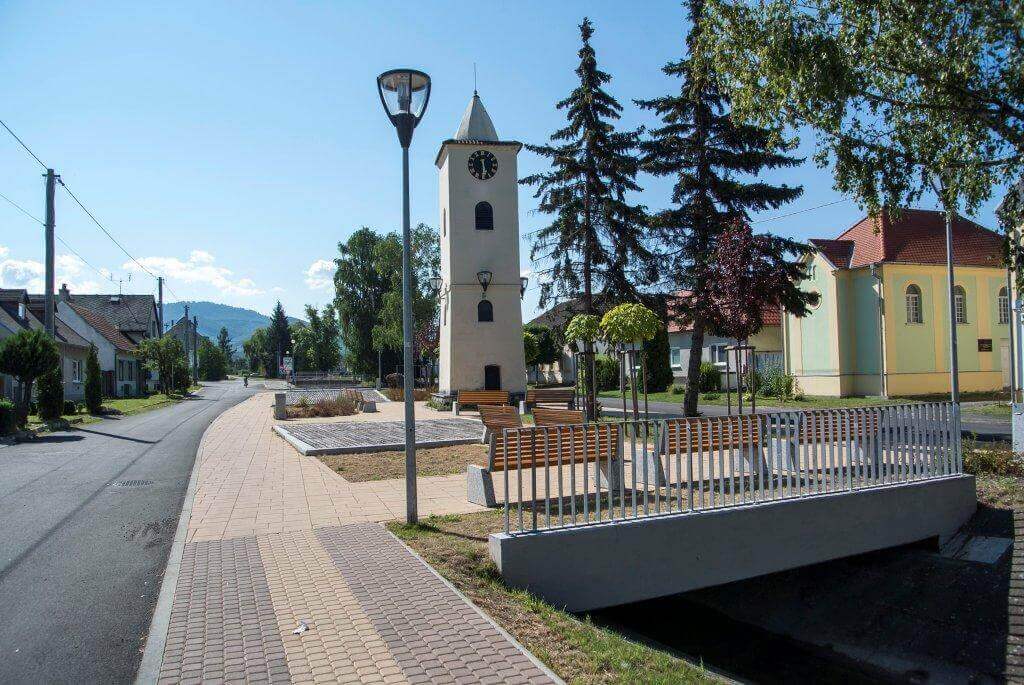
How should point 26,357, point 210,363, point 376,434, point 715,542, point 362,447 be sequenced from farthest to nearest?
point 210,363 < point 26,357 < point 376,434 < point 362,447 < point 715,542

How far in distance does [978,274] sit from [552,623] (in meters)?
34.7

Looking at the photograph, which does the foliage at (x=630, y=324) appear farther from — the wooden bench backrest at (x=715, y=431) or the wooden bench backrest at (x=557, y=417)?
the wooden bench backrest at (x=715, y=431)

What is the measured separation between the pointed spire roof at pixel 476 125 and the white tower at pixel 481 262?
0.04 meters

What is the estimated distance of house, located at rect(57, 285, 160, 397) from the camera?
50969 millimetres

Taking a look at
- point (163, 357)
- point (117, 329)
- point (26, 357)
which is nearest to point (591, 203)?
point (26, 357)

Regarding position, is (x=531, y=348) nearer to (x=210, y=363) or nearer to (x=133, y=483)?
(x=133, y=483)

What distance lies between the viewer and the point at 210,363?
108625mm

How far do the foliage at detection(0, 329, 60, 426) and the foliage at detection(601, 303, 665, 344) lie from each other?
18.9 m

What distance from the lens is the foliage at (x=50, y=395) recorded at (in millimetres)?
25594

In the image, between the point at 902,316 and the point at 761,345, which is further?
the point at 761,345

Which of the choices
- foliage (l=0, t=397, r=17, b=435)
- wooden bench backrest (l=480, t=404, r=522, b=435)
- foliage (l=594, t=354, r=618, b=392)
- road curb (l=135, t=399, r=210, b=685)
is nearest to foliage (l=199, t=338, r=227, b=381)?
foliage (l=594, t=354, r=618, b=392)

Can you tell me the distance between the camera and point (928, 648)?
25.3ft

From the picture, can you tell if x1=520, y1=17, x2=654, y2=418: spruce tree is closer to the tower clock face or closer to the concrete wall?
the tower clock face

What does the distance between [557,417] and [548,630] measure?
7874 mm
